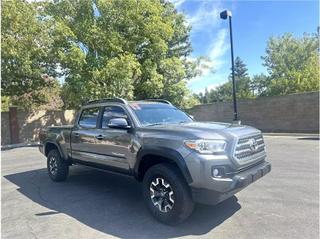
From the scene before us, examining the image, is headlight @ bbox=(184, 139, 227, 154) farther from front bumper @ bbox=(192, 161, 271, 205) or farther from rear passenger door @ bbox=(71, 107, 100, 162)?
rear passenger door @ bbox=(71, 107, 100, 162)

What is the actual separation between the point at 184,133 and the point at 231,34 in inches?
581

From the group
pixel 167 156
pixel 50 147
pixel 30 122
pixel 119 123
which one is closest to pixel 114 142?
pixel 119 123

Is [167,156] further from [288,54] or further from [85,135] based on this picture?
[288,54]

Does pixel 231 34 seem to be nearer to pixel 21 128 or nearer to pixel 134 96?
pixel 134 96

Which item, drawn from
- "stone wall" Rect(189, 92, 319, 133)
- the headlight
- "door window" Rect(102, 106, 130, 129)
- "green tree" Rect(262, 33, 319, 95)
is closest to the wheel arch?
"door window" Rect(102, 106, 130, 129)

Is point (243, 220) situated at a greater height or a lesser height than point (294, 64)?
lesser

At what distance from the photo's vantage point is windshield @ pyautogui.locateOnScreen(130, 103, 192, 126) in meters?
5.74

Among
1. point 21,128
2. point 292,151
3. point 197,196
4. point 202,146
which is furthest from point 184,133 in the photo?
point 21,128

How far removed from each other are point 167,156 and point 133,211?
136 cm

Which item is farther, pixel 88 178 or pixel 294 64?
pixel 294 64

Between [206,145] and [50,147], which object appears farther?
[50,147]

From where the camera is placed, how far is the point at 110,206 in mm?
5719

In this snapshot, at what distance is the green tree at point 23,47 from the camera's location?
16.0m

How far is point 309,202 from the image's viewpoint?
545 centimetres
